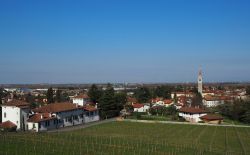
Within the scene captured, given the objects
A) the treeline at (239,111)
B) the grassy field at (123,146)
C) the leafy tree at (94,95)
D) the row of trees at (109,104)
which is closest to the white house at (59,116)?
the row of trees at (109,104)

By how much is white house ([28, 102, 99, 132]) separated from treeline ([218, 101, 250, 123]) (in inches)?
1138

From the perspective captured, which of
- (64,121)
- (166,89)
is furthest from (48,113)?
(166,89)

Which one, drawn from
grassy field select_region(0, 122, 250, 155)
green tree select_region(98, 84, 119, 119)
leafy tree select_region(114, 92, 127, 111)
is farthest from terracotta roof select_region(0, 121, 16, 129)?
leafy tree select_region(114, 92, 127, 111)

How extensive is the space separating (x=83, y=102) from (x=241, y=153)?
42120 mm

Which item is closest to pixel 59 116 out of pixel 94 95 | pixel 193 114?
pixel 94 95

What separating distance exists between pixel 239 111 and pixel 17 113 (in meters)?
44.1

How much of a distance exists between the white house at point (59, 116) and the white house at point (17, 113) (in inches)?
39.9

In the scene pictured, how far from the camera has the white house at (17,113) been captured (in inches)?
1967

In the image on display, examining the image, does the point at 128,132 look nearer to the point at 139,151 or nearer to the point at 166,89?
the point at 139,151

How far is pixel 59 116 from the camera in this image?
55000 mm

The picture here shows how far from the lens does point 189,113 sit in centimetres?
7275

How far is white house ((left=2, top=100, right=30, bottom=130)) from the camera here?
49969mm

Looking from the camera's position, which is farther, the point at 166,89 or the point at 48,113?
the point at 166,89

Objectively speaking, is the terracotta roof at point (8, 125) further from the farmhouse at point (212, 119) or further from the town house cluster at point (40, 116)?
the farmhouse at point (212, 119)
